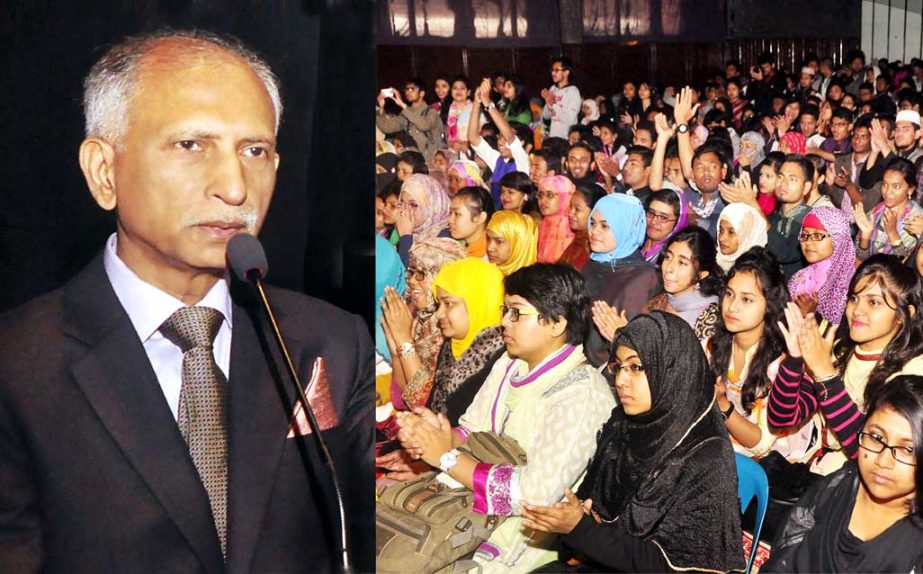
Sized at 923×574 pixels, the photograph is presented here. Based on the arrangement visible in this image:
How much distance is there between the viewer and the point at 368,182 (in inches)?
71.7

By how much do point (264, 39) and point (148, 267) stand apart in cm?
41

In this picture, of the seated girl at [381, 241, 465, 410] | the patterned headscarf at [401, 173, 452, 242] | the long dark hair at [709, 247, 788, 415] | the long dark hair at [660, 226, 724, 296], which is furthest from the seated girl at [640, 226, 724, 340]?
the patterned headscarf at [401, 173, 452, 242]

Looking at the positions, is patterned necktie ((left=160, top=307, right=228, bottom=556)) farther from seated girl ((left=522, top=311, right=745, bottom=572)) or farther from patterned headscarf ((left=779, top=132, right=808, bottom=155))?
patterned headscarf ((left=779, top=132, right=808, bottom=155))

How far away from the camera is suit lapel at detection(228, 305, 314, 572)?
1.80 metres

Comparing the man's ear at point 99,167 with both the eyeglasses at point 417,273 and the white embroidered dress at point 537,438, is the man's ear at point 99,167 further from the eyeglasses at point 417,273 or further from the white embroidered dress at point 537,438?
the eyeglasses at point 417,273

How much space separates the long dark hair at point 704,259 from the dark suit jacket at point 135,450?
6.37ft

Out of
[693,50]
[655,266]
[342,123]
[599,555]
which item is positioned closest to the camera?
[342,123]

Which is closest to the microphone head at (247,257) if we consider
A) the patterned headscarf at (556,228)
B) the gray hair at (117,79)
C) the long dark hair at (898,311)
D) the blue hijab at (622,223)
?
the gray hair at (117,79)

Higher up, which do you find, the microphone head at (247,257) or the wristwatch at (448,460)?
the microphone head at (247,257)

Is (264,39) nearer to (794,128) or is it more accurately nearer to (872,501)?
(872,501)

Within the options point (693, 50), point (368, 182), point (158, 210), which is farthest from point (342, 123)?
point (693, 50)

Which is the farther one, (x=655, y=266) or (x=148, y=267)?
(x=655, y=266)

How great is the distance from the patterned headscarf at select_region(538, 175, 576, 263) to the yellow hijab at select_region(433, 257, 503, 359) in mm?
922

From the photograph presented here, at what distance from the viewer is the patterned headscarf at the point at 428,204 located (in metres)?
4.83
